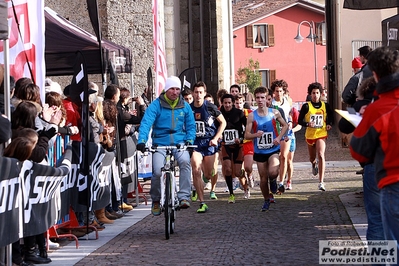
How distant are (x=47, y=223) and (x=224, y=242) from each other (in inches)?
79.3

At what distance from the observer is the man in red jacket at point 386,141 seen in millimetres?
5895

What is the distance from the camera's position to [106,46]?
1758 centimetres

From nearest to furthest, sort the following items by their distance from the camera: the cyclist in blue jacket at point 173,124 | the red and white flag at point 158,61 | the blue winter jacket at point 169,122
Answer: the cyclist in blue jacket at point 173,124 → the blue winter jacket at point 169,122 → the red and white flag at point 158,61

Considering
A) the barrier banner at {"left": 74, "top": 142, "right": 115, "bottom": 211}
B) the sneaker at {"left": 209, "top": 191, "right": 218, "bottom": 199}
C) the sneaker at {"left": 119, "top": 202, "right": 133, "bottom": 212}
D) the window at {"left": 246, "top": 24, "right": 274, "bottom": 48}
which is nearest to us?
the barrier banner at {"left": 74, "top": 142, "right": 115, "bottom": 211}

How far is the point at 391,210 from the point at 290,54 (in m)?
76.5

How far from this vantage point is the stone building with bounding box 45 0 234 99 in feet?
74.2

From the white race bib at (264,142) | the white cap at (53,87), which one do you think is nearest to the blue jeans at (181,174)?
the white cap at (53,87)

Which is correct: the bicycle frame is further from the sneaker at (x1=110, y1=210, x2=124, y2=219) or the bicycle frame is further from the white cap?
the sneaker at (x1=110, y1=210, x2=124, y2=219)

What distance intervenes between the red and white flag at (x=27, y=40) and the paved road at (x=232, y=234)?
1.92 metres

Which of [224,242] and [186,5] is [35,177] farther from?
[186,5]

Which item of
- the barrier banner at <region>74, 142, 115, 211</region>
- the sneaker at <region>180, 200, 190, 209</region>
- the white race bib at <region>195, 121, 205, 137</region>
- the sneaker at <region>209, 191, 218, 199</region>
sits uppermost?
the white race bib at <region>195, 121, 205, 137</region>

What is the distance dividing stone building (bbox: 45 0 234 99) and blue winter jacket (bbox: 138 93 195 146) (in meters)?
7.88

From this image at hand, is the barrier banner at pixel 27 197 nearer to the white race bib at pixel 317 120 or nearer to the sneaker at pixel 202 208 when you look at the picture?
the sneaker at pixel 202 208

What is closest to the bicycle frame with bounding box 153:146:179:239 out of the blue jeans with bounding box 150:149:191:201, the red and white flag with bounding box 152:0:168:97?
the blue jeans with bounding box 150:149:191:201
